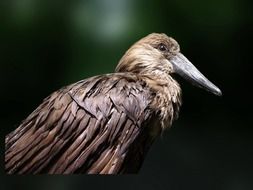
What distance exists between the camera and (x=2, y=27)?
9.62 ft

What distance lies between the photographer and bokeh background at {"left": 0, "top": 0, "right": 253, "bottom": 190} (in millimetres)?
2893

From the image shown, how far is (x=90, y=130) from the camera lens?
102 inches

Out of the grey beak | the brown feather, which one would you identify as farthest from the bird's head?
the brown feather

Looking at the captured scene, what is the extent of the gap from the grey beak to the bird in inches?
5.7

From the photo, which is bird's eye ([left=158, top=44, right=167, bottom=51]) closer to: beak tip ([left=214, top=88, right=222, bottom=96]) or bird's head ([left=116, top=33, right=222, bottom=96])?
bird's head ([left=116, top=33, right=222, bottom=96])

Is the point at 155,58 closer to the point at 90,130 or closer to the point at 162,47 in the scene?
the point at 162,47

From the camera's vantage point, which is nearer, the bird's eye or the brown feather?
the brown feather

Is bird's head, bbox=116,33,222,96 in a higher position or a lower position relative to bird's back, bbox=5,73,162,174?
higher

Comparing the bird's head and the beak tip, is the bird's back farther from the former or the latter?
the beak tip

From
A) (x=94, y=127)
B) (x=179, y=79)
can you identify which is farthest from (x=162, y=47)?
(x=94, y=127)

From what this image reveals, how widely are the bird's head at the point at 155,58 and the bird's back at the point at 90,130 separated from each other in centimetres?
17

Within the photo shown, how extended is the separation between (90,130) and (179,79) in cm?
48

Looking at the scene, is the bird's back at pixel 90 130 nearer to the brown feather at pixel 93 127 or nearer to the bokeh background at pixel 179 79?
the brown feather at pixel 93 127

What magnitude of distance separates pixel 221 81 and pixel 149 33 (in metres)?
0.39
